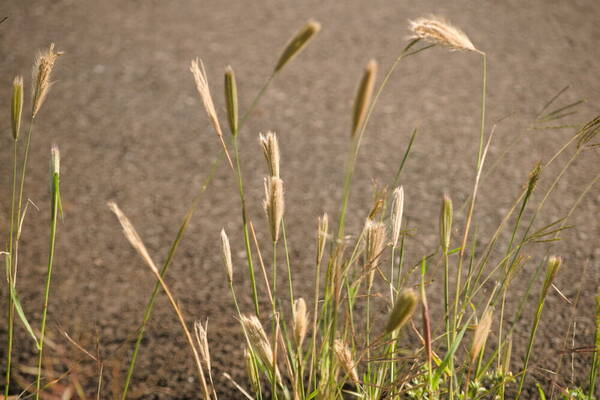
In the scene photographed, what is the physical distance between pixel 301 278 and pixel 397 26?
6.12 ft

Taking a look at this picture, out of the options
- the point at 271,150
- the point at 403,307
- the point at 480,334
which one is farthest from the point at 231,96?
the point at 480,334

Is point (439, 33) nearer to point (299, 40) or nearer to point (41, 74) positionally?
point (299, 40)

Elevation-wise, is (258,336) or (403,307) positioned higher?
(403,307)

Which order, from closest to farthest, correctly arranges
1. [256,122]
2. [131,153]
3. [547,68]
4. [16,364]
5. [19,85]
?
[19,85]
[16,364]
[131,153]
[256,122]
[547,68]

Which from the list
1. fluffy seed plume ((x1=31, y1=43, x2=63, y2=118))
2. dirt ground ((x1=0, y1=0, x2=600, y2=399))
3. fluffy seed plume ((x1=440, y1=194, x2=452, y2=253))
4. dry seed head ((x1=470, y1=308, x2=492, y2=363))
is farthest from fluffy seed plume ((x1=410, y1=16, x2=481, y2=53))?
dirt ground ((x1=0, y1=0, x2=600, y2=399))

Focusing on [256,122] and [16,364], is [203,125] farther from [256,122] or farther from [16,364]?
[16,364]

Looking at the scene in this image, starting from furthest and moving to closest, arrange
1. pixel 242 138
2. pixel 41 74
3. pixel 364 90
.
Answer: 1. pixel 242 138
2. pixel 41 74
3. pixel 364 90

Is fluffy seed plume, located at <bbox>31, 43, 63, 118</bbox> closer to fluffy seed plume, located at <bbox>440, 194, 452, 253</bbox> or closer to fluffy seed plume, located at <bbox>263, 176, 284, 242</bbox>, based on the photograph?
fluffy seed plume, located at <bbox>263, 176, 284, 242</bbox>

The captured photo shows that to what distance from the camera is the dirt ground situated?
1748mm

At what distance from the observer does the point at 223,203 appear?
2.25 metres

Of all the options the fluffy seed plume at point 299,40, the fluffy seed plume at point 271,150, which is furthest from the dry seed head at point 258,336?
the fluffy seed plume at point 299,40

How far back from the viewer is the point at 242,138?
8.43 ft

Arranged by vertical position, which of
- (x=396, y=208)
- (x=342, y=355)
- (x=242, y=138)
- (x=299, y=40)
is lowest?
(x=242, y=138)

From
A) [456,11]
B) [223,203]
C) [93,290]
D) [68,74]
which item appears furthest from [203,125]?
[456,11]
